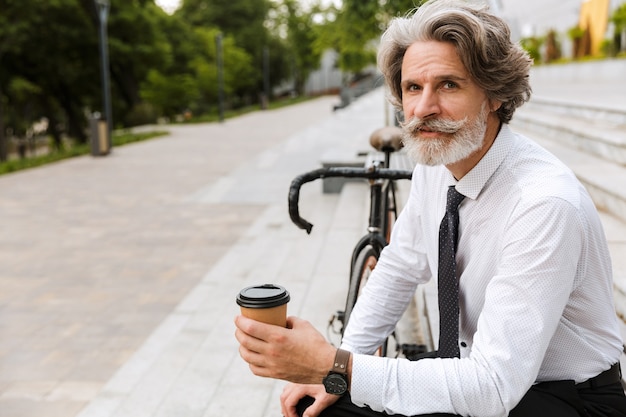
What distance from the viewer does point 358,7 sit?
9.23 metres

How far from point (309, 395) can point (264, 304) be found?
442 mm

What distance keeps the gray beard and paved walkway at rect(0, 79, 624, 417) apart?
1.84 metres

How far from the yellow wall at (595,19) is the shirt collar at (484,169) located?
14.0 m

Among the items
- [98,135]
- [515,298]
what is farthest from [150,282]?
[98,135]

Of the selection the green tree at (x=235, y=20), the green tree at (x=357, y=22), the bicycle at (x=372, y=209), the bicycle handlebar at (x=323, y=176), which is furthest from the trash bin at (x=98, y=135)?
the green tree at (x=235, y=20)

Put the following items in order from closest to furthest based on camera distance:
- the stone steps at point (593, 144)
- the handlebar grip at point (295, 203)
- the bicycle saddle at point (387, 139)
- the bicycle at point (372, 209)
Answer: the handlebar grip at point (295, 203)
the bicycle at point (372, 209)
the bicycle saddle at point (387, 139)
the stone steps at point (593, 144)

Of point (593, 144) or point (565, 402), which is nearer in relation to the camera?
point (565, 402)

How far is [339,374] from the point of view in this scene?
1491 mm

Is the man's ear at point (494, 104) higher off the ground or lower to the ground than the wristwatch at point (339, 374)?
higher

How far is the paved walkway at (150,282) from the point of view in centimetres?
350

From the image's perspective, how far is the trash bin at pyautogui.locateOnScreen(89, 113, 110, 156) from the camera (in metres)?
15.8

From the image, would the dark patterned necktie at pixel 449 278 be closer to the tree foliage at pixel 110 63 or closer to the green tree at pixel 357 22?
the green tree at pixel 357 22

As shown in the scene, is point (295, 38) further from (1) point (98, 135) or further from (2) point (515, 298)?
(2) point (515, 298)

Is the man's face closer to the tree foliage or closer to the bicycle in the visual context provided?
the bicycle
